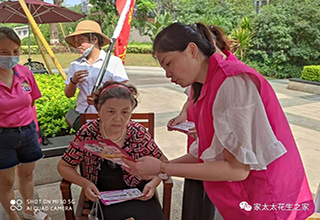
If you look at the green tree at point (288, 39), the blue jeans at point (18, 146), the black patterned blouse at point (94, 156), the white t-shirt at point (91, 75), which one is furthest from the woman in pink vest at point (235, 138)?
the green tree at point (288, 39)

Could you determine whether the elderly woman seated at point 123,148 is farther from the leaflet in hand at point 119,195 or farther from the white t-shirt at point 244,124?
the white t-shirt at point 244,124

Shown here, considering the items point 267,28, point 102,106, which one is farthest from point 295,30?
point 102,106

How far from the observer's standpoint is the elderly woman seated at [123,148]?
1564 mm

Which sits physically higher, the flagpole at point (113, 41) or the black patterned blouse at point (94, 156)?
the flagpole at point (113, 41)

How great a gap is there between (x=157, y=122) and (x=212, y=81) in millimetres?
4325

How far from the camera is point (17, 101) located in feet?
6.40

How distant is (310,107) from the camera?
6.65m

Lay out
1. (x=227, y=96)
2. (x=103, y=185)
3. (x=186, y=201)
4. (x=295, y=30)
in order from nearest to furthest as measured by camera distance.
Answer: (x=227, y=96) < (x=186, y=201) < (x=103, y=185) < (x=295, y=30)

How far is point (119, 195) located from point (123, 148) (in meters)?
0.26

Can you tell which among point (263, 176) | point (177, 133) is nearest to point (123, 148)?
point (263, 176)

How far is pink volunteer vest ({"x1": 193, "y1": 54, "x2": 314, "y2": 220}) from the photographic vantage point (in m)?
0.91

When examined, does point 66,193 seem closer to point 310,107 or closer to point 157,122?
point 157,122

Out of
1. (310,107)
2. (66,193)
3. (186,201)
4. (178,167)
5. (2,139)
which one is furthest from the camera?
(310,107)

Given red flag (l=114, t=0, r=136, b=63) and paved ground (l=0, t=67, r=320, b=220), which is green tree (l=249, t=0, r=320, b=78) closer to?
paved ground (l=0, t=67, r=320, b=220)
